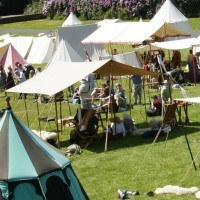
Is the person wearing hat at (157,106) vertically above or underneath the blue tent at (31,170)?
underneath

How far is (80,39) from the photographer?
30.2 m

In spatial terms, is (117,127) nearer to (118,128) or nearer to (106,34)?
(118,128)

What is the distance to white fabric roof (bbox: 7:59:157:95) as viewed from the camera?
621 inches

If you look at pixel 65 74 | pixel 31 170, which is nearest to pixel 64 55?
pixel 65 74

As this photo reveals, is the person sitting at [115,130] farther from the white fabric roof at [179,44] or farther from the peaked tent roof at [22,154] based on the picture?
the white fabric roof at [179,44]

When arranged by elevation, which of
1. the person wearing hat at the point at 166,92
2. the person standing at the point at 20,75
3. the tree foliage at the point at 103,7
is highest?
the tree foliage at the point at 103,7

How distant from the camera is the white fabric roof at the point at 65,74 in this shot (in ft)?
51.8

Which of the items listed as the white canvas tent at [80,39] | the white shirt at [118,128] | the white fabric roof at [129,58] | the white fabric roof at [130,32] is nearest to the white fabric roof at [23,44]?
the white canvas tent at [80,39]

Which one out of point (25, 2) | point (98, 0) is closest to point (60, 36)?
point (98, 0)

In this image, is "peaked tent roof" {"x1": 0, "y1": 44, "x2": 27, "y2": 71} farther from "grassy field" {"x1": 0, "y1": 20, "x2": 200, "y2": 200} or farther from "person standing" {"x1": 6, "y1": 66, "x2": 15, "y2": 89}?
"grassy field" {"x1": 0, "y1": 20, "x2": 200, "y2": 200}

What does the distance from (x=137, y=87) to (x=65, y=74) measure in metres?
5.25

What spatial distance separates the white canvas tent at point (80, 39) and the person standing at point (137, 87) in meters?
8.42

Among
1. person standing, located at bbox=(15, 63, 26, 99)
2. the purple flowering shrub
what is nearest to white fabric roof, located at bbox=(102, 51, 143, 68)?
person standing, located at bbox=(15, 63, 26, 99)

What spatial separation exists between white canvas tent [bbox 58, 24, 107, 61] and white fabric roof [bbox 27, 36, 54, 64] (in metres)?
1.55
